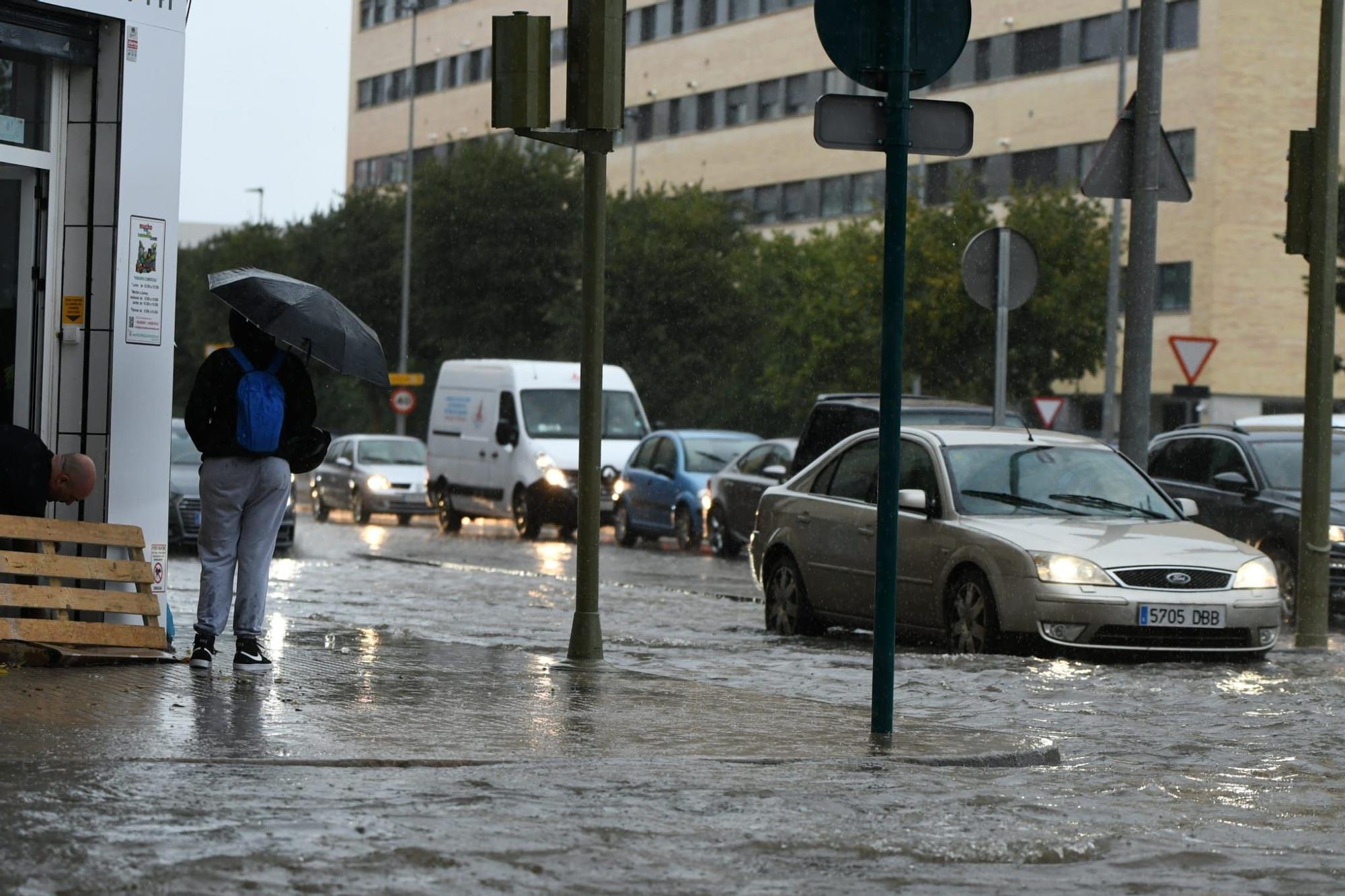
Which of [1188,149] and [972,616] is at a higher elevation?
[1188,149]

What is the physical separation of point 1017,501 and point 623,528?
17.4m

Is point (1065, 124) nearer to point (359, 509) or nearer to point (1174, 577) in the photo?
point (359, 509)

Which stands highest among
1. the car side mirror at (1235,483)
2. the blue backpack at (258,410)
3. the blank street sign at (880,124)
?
the blank street sign at (880,124)

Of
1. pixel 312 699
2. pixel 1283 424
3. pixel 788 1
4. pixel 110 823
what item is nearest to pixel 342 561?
pixel 1283 424

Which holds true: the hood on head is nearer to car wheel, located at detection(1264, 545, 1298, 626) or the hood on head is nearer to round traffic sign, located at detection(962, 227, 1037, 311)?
round traffic sign, located at detection(962, 227, 1037, 311)

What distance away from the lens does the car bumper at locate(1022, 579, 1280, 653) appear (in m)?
12.8

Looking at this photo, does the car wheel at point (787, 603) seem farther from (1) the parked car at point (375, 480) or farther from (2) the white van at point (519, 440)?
(1) the parked car at point (375, 480)

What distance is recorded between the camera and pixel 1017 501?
46.0ft

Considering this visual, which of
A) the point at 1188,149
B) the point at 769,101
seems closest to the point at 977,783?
the point at 1188,149

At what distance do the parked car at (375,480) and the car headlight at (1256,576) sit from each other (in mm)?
25744

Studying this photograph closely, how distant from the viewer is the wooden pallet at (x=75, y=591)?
10.2 meters

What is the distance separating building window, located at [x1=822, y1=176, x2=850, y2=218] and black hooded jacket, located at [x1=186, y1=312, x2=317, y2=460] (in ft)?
187

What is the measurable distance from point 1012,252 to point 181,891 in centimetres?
1167

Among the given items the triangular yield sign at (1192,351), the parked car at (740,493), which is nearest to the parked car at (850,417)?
the parked car at (740,493)
